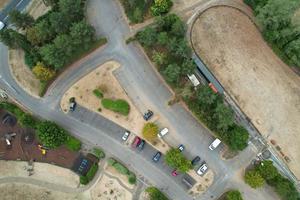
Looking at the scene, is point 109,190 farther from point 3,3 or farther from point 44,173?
point 3,3

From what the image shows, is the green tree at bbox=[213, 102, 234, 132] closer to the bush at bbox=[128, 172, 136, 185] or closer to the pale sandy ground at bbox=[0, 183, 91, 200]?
the bush at bbox=[128, 172, 136, 185]

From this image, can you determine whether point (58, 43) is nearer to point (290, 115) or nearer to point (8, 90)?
point (8, 90)

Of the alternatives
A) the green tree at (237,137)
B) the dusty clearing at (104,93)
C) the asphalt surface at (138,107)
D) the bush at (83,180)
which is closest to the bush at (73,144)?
the asphalt surface at (138,107)

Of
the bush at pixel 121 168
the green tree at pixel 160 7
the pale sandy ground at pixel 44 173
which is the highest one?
the green tree at pixel 160 7

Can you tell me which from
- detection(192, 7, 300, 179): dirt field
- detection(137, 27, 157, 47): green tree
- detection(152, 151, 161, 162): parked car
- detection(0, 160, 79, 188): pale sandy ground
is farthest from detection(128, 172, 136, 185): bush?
detection(137, 27, 157, 47): green tree

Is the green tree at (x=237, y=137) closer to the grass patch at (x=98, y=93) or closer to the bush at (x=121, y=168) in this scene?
the bush at (x=121, y=168)

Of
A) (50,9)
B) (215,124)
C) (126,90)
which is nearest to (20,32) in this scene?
(50,9)

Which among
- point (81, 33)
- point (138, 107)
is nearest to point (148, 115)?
point (138, 107)
